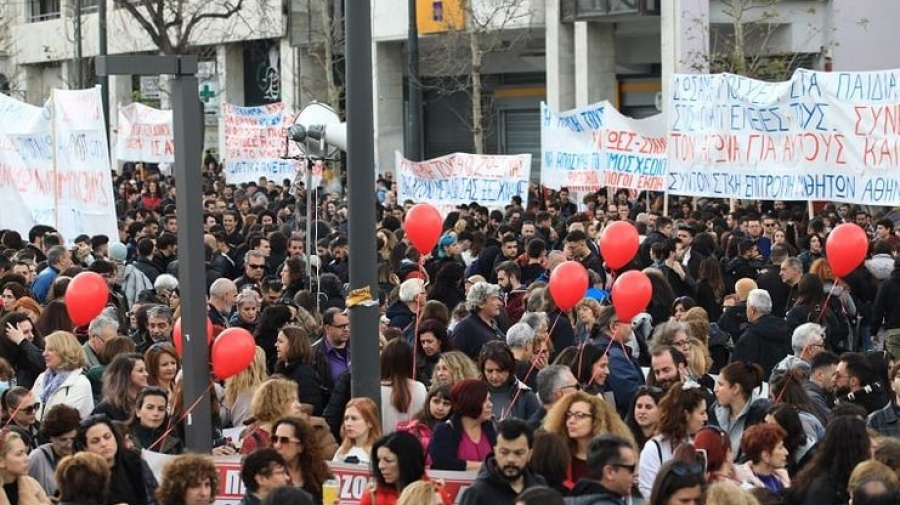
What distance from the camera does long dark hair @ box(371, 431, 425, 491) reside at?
24.9ft

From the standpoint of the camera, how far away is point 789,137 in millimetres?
18203

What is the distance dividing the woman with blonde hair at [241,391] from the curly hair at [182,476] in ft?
8.87

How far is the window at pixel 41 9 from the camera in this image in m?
61.0

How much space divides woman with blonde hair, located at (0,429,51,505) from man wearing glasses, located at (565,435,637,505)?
246 cm

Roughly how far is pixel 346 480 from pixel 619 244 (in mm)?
6286

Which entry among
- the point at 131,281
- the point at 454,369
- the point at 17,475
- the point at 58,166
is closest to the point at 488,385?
the point at 454,369

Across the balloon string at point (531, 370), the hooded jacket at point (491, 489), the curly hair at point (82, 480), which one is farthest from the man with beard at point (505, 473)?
the balloon string at point (531, 370)

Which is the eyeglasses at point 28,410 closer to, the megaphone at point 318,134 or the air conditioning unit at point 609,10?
the megaphone at point 318,134

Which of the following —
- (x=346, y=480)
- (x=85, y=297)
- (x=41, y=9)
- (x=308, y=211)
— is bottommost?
(x=346, y=480)

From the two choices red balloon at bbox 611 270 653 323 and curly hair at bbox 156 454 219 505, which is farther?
red balloon at bbox 611 270 653 323

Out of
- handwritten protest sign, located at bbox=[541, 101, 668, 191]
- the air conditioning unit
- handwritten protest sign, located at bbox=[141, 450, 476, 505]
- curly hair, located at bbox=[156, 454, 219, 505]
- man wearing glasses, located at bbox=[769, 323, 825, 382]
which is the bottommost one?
handwritten protest sign, located at bbox=[141, 450, 476, 505]

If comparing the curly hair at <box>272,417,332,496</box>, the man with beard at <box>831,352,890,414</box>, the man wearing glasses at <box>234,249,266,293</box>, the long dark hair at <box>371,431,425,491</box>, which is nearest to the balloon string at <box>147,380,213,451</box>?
the curly hair at <box>272,417,332,496</box>

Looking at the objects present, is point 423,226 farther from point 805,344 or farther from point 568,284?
point 805,344

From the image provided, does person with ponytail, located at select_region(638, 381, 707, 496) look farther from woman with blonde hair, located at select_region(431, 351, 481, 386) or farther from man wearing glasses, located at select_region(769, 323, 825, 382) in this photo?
man wearing glasses, located at select_region(769, 323, 825, 382)
